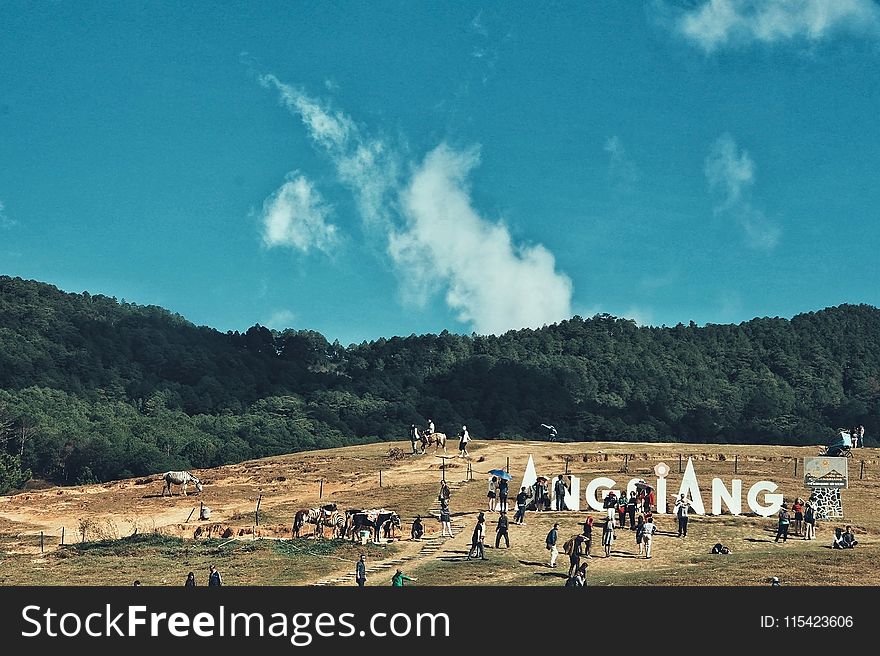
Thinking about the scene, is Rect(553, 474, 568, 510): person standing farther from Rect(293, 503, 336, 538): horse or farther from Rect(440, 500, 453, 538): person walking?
Rect(293, 503, 336, 538): horse

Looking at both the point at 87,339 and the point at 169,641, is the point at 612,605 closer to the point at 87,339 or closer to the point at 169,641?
the point at 169,641

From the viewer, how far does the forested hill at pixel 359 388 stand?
4902 inches

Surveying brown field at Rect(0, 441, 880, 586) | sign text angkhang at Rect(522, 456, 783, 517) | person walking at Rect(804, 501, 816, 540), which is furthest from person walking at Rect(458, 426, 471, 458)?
person walking at Rect(804, 501, 816, 540)

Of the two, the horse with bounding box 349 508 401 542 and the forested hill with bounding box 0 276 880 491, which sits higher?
the forested hill with bounding box 0 276 880 491

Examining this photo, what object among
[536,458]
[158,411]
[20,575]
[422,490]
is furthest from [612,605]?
[158,411]

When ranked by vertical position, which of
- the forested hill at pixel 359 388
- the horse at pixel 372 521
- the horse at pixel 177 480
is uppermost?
the forested hill at pixel 359 388

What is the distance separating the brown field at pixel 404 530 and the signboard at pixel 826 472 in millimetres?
2214

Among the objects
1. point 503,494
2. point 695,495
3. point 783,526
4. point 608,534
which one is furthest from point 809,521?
point 503,494

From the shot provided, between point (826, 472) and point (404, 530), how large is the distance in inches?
907

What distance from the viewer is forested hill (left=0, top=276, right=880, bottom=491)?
12450 cm

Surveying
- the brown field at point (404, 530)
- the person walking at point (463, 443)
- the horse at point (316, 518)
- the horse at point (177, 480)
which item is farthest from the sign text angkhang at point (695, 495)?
the horse at point (177, 480)

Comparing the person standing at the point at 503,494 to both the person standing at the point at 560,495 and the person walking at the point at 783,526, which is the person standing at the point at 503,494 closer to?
the person standing at the point at 560,495

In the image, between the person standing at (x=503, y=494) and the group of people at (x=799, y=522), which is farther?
the person standing at (x=503, y=494)

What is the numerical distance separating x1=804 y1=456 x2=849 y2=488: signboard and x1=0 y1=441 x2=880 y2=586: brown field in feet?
7.27
